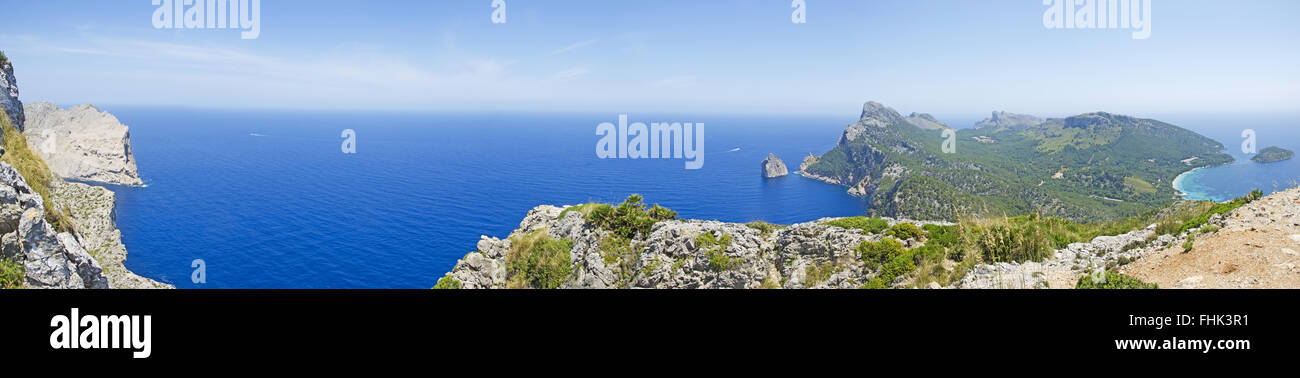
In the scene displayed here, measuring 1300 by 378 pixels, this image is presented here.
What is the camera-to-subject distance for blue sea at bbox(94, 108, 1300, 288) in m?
60.8

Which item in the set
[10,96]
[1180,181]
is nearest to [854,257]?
[10,96]

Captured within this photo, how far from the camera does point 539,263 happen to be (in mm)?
22000

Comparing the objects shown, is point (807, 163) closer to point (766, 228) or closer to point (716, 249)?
point (766, 228)

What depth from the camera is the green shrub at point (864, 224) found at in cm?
1577

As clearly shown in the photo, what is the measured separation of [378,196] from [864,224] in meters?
93.4

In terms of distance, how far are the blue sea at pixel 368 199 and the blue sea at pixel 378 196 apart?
0.29 metres

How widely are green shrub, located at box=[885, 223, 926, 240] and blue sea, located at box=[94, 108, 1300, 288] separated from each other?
49.6 meters

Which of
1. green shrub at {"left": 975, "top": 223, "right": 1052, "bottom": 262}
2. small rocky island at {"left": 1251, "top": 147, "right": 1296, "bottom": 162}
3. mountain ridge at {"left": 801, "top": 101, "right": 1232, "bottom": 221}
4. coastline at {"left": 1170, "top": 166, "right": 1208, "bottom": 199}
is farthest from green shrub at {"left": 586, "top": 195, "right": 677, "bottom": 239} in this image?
small rocky island at {"left": 1251, "top": 147, "right": 1296, "bottom": 162}

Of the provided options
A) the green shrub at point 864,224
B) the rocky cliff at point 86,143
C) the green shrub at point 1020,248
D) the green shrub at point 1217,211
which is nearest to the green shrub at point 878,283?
the green shrub at point 1020,248

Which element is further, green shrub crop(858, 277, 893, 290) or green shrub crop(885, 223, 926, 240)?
green shrub crop(885, 223, 926, 240)

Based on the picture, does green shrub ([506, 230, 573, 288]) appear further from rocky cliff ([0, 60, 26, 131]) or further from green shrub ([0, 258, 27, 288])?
rocky cliff ([0, 60, 26, 131])

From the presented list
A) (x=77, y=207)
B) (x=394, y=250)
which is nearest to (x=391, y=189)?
(x=394, y=250)
